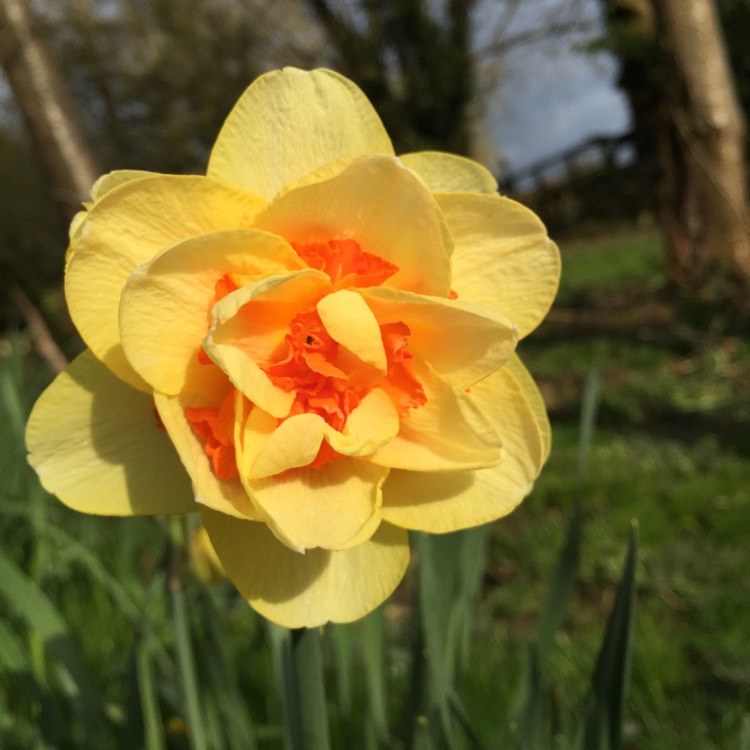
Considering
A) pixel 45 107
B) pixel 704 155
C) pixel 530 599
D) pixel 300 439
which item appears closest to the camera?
pixel 300 439

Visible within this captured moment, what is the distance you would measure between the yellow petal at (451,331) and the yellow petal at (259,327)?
0.17 feet

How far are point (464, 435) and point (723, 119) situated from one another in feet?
11.0

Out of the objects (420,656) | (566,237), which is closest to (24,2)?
(420,656)

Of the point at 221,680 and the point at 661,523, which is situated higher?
the point at 221,680

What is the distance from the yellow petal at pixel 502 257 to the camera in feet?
2.13

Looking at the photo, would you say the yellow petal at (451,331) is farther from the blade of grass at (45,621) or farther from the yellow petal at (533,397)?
the blade of grass at (45,621)

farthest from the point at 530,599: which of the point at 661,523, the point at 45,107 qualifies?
the point at 45,107

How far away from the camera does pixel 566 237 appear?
1159 centimetres

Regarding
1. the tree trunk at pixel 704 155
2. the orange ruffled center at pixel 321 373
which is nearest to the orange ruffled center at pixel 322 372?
the orange ruffled center at pixel 321 373

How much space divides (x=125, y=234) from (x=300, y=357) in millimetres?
172

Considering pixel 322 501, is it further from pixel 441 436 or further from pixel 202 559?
pixel 202 559

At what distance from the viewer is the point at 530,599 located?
2.08 metres

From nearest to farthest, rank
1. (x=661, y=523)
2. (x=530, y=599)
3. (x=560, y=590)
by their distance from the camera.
Result: (x=560, y=590) → (x=530, y=599) → (x=661, y=523)

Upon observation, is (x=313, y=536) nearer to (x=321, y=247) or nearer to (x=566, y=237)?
(x=321, y=247)
